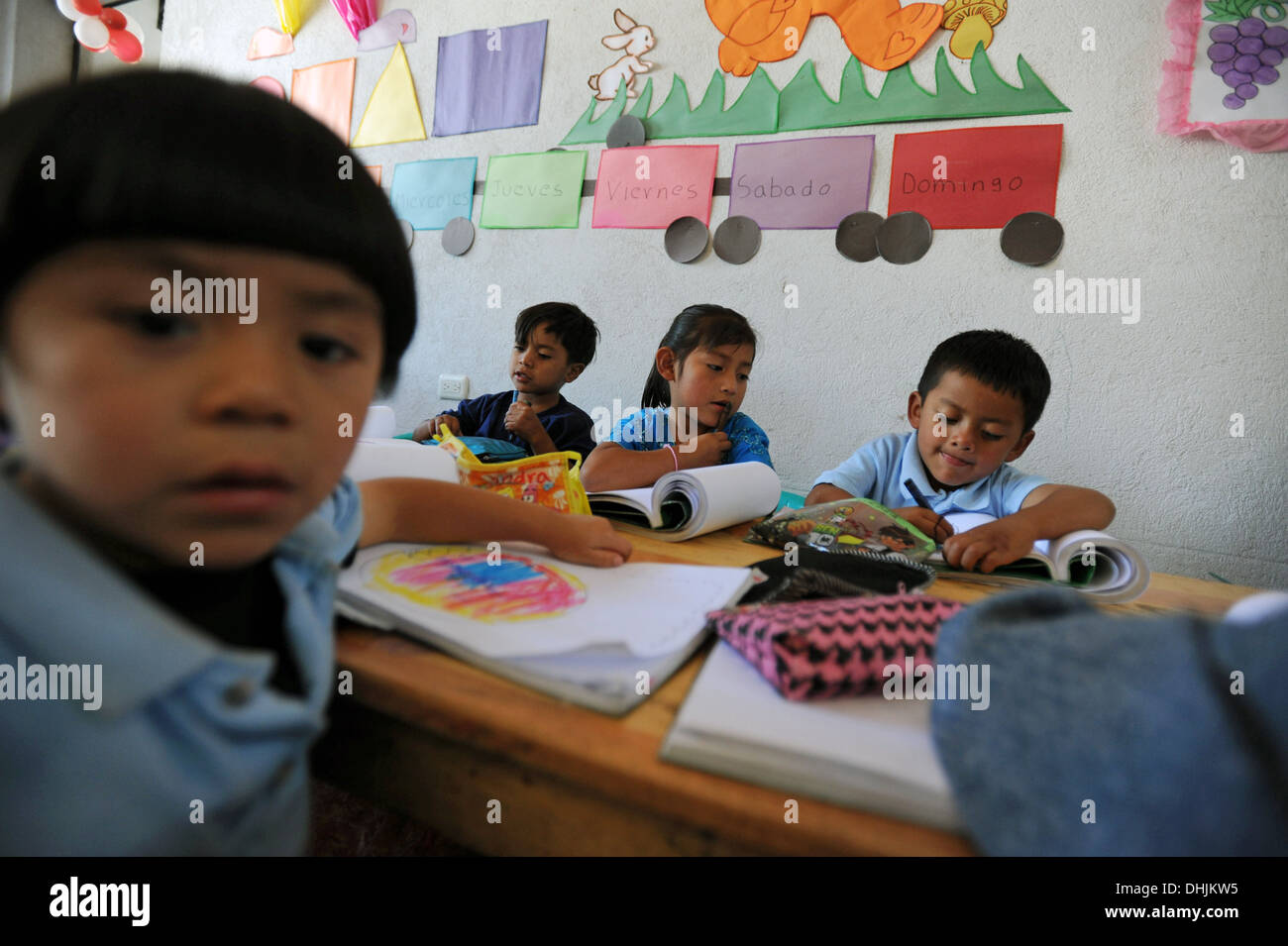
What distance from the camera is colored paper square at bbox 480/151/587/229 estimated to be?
1615 mm

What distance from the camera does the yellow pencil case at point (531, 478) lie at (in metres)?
0.67

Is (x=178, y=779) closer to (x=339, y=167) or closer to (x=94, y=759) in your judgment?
(x=94, y=759)

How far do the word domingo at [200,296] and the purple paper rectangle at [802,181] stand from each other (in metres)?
1.31

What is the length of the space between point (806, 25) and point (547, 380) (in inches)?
36.6

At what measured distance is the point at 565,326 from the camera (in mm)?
1457

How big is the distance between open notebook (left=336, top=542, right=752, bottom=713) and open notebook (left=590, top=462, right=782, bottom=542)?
0.65 feet

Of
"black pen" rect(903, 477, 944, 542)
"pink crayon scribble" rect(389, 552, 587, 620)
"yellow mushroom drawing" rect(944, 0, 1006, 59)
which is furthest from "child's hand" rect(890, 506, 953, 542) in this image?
"yellow mushroom drawing" rect(944, 0, 1006, 59)

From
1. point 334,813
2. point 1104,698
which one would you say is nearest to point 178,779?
point 1104,698

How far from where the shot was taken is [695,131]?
1446 millimetres

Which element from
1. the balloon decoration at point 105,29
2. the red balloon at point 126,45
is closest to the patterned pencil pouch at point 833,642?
the balloon decoration at point 105,29

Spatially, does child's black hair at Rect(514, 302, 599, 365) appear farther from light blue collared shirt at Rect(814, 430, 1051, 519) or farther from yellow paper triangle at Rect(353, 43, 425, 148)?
yellow paper triangle at Rect(353, 43, 425, 148)

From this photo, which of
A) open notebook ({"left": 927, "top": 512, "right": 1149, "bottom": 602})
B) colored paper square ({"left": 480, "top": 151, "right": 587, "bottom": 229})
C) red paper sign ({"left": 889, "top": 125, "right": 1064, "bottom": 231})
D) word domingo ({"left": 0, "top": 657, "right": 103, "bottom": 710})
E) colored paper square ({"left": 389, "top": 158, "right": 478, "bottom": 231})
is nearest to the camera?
word domingo ({"left": 0, "top": 657, "right": 103, "bottom": 710})

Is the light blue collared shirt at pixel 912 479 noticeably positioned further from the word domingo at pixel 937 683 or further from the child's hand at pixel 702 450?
the word domingo at pixel 937 683

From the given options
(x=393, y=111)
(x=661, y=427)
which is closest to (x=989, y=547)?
(x=661, y=427)
